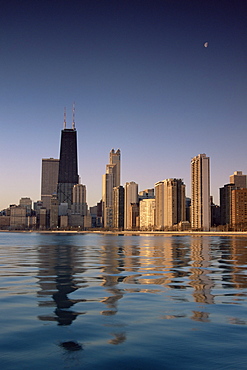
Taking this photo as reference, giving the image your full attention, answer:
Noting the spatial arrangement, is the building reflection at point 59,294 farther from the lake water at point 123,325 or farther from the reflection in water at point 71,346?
the reflection in water at point 71,346

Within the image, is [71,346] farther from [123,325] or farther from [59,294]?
[59,294]

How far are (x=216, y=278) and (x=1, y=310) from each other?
65.1 feet

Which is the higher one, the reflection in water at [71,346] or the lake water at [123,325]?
the reflection in water at [71,346]

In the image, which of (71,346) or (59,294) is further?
(59,294)

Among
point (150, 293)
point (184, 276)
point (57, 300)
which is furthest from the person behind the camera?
point (184, 276)

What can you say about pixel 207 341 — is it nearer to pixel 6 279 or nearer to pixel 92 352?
pixel 92 352

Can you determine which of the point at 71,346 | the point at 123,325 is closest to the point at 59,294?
the point at 123,325

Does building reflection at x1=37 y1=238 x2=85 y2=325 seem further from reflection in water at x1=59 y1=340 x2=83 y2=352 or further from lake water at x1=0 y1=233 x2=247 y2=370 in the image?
reflection in water at x1=59 y1=340 x2=83 y2=352

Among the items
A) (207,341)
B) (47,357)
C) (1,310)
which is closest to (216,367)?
(207,341)

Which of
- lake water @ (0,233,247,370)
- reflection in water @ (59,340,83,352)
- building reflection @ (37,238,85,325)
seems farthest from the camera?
building reflection @ (37,238,85,325)

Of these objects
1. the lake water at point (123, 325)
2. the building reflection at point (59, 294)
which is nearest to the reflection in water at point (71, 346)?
the lake water at point (123, 325)

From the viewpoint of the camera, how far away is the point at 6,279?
33688 mm

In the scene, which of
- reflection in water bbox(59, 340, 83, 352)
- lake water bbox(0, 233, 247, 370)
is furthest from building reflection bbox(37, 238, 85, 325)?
reflection in water bbox(59, 340, 83, 352)

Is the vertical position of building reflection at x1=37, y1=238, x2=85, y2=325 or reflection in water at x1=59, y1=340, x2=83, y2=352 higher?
reflection in water at x1=59, y1=340, x2=83, y2=352
